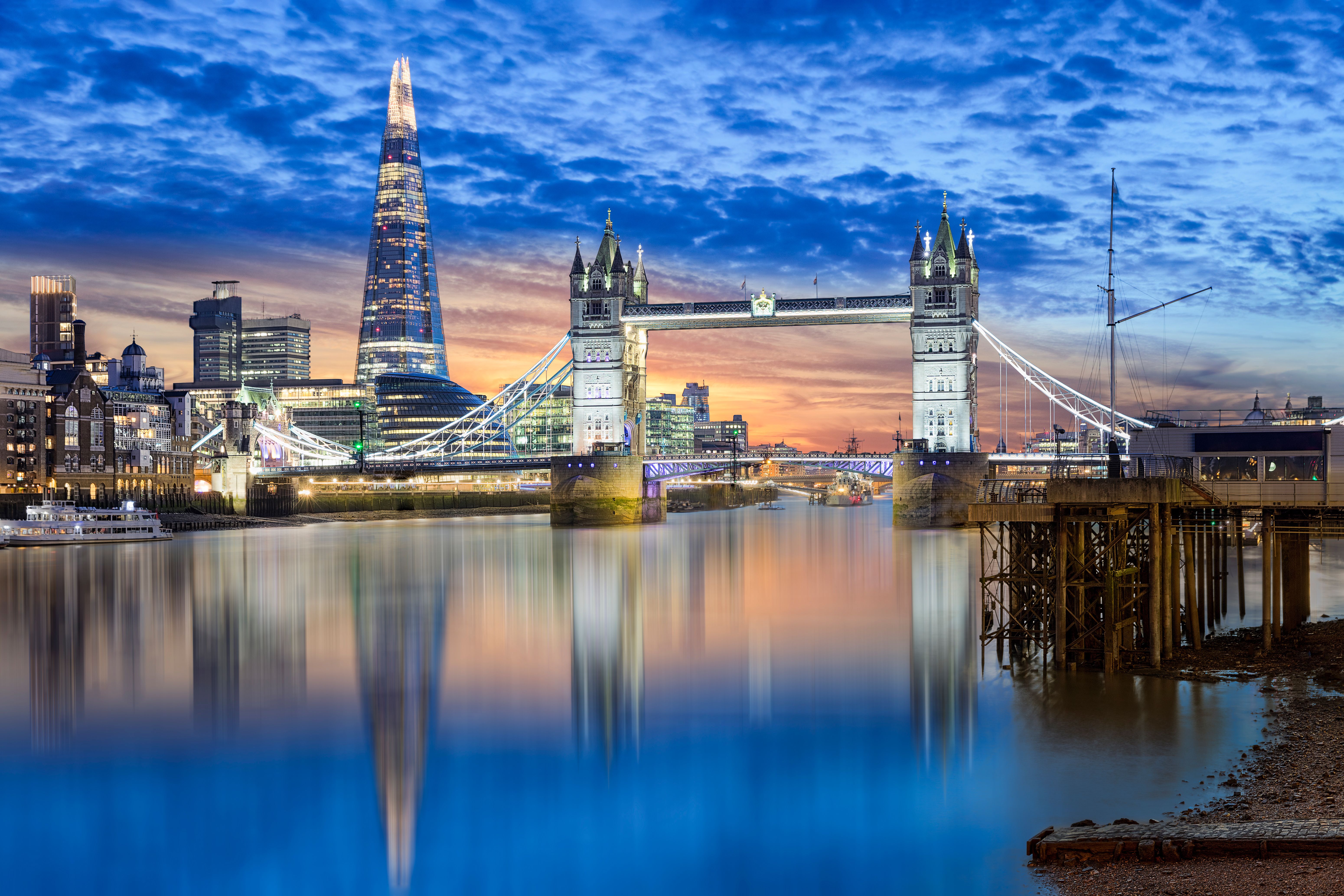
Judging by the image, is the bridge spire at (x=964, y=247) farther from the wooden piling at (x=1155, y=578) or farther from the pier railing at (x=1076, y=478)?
the wooden piling at (x=1155, y=578)

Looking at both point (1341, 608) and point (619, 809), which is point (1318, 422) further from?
point (619, 809)

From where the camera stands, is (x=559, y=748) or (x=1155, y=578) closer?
(x=559, y=748)

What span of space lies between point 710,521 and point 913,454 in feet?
108

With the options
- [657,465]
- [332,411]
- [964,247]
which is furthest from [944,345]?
[332,411]

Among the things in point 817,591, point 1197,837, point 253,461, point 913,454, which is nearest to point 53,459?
point 253,461

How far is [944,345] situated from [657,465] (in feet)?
80.3

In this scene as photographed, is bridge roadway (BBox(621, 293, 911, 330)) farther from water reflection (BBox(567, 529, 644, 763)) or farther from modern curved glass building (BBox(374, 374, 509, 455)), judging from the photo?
modern curved glass building (BBox(374, 374, 509, 455))

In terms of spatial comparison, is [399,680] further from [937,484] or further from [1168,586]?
[937,484]

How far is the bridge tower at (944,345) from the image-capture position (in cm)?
8650

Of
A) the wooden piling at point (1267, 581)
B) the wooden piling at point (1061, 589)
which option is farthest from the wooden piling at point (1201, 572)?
the wooden piling at point (1061, 589)

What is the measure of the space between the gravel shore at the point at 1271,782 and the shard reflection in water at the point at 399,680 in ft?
26.1

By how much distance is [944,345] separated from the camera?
3420 inches

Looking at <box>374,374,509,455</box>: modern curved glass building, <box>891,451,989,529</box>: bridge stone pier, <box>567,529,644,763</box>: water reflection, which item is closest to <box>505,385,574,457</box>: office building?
<box>374,374,509,455</box>: modern curved glass building

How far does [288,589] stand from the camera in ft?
150
